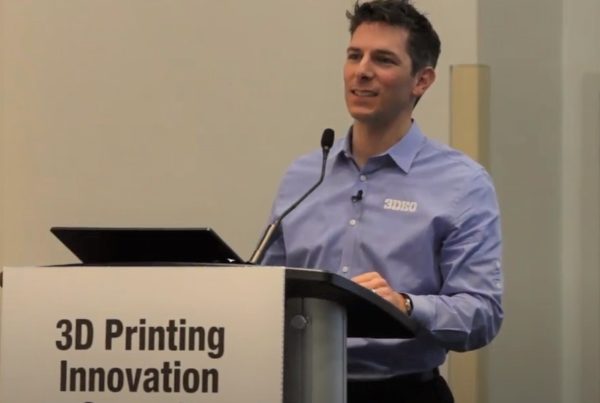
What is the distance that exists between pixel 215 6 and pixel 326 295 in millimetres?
2180

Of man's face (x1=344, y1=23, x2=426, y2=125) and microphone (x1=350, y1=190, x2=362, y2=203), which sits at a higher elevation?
man's face (x1=344, y1=23, x2=426, y2=125)

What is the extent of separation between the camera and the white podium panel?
138cm

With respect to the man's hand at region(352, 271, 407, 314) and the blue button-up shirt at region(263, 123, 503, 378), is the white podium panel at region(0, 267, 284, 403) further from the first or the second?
the blue button-up shirt at region(263, 123, 503, 378)

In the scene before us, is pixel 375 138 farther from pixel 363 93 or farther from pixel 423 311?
pixel 423 311

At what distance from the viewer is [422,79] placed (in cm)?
244

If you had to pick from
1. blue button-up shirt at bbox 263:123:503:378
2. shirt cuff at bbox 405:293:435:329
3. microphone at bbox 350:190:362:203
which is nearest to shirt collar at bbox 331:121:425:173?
blue button-up shirt at bbox 263:123:503:378

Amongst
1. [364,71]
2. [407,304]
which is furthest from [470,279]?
[364,71]

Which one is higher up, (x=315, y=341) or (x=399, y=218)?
(x=399, y=218)

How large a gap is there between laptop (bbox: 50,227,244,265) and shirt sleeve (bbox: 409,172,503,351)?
56 centimetres

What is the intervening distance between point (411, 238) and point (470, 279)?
6.2 inches

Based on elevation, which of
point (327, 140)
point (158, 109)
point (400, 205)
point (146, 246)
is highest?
point (158, 109)

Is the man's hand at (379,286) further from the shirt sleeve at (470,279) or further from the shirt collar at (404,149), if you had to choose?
the shirt collar at (404,149)

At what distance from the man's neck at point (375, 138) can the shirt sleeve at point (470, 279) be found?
223 millimetres

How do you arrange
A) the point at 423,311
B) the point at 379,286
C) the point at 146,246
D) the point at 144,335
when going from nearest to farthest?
the point at 144,335
the point at 146,246
the point at 379,286
the point at 423,311
